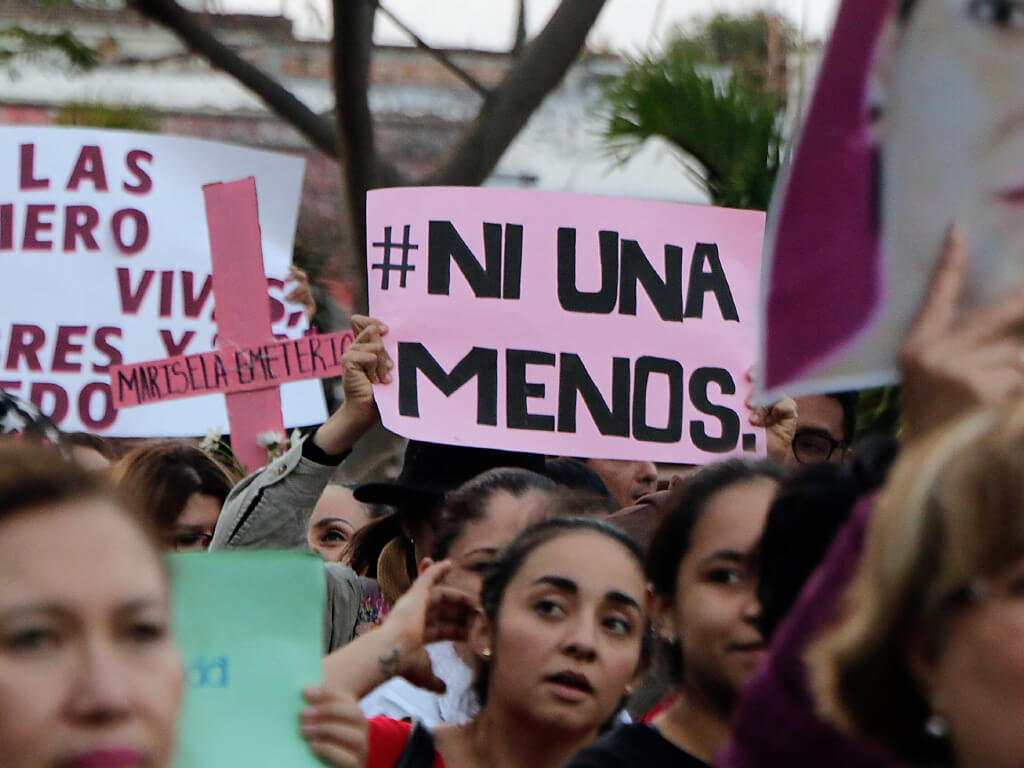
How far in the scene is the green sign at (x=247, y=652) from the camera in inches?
84.1

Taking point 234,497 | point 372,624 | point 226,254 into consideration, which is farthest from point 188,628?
point 226,254

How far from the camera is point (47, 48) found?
8.66 metres

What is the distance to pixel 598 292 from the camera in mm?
4594

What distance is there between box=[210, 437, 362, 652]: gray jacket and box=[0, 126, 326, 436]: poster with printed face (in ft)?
7.47

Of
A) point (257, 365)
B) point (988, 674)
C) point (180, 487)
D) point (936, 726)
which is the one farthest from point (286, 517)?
point (988, 674)

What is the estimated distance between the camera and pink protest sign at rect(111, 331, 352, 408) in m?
5.22

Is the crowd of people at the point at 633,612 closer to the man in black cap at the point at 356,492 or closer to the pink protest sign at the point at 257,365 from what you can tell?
the man in black cap at the point at 356,492

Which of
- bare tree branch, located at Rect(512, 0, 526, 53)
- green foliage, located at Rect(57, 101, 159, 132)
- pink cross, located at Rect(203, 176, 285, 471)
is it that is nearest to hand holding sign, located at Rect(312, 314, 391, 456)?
pink cross, located at Rect(203, 176, 285, 471)

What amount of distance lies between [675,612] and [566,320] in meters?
1.87

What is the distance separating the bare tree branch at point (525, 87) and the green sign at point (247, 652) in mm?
4862

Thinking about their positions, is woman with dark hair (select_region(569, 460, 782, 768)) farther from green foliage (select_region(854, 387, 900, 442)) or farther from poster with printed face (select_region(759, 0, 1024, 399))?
green foliage (select_region(854, 387, 900, 442))

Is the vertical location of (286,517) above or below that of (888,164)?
below

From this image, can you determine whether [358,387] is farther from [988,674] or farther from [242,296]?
[988,674]

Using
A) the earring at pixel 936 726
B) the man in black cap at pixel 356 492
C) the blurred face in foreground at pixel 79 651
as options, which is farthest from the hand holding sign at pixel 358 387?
the earring at pixel 936 726
